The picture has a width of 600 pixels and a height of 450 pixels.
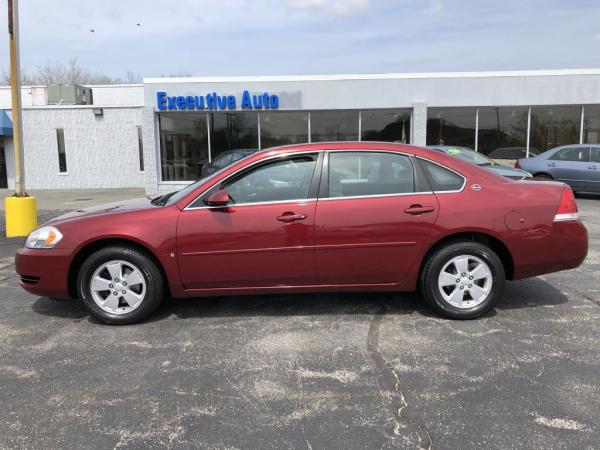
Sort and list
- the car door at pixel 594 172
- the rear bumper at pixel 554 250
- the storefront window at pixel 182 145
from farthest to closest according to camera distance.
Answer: the storefront window at pixel 182 145
the car door at pixel 594 172
the rear bumper at pixel 554 250

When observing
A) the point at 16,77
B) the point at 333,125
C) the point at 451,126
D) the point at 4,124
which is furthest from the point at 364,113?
the point at 4,124

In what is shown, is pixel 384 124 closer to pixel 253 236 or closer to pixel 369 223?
pixel 369 223

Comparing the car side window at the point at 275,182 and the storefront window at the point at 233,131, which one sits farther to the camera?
the storefront window at the point at 233,131

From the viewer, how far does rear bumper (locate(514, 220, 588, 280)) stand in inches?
170

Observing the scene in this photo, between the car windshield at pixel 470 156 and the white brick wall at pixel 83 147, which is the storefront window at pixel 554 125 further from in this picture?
the white brick wall at pixel 83 147

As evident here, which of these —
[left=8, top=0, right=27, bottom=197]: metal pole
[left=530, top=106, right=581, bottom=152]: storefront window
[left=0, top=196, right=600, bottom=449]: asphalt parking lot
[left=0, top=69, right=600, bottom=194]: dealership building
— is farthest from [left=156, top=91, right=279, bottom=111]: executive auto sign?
[left=0, top=196, right=600, bottom=449]: asphalt parking lot

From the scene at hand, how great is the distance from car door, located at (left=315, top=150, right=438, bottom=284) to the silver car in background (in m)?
10.6

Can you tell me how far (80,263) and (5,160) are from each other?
67.8 feet

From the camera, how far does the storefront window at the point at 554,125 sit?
17047 mm

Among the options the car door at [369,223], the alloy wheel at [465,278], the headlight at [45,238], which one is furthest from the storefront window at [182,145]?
the alloy wheel at [465,278]

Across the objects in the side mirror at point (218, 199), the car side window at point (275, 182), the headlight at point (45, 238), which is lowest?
the headlight at point (45, 238)

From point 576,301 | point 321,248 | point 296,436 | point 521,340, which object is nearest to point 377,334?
point 321,248

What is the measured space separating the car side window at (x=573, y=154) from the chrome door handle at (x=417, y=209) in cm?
1098

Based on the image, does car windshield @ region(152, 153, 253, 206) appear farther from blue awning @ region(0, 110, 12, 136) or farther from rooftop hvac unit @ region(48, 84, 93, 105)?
rooftop hvac unit @ region(48, 84, 93, 105)
